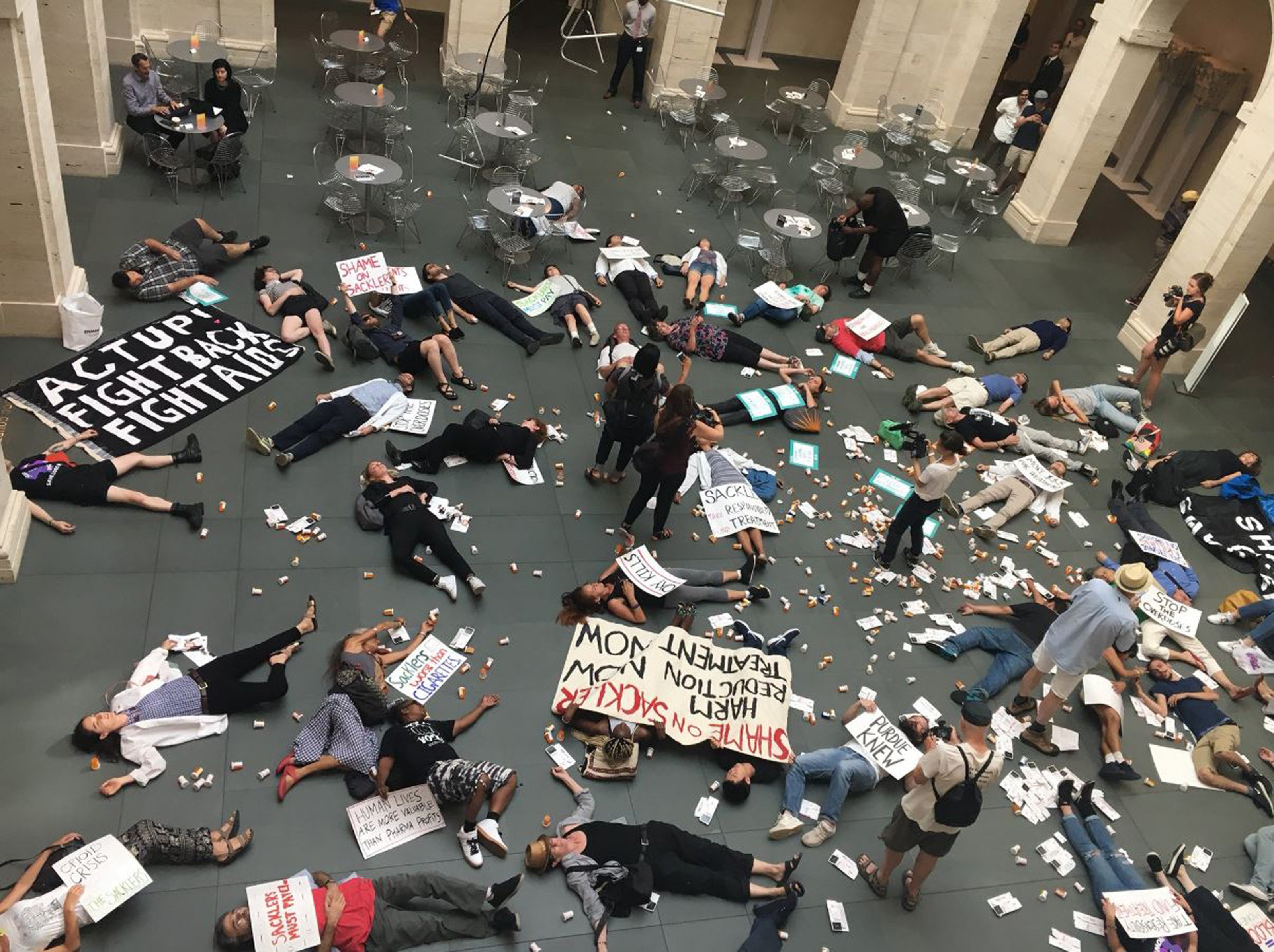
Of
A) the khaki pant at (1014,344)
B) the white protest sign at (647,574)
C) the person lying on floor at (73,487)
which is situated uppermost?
the khaki pant at (1014,344)

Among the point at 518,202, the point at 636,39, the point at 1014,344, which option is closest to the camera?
the point at 518,202

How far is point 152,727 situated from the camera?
7.29m

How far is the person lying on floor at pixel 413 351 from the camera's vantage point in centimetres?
1082

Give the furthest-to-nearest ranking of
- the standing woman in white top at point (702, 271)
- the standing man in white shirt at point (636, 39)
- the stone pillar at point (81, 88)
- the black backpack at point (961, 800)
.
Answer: the standing man in white shirt at point (636, 39), the standing woman in white top at point (702, 271), the stone pillar at point (81, 88), the black backpack at point (961, 800)

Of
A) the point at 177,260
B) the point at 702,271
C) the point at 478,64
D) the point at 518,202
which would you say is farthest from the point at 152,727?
the point at 478,64

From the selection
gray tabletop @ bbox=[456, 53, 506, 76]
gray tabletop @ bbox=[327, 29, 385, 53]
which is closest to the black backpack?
gray tabletop @ bbox=[456, 53, 506, 76]

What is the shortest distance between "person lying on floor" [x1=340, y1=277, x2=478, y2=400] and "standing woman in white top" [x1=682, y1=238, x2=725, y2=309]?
11.2 feet

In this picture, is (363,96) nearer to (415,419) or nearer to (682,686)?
(415,419)

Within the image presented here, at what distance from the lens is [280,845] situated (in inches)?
276

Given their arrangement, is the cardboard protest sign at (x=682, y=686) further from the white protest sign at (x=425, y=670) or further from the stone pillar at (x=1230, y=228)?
the stone pillar at (x=1230, y=228)

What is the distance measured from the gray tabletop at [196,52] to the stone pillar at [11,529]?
25.6 feet

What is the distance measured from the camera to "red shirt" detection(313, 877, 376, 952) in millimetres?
6477

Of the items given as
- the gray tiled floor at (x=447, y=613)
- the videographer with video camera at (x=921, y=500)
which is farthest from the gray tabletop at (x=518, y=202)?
the videographer with video camera at (x=921, y=500)

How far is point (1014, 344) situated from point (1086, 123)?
14.8 feet
